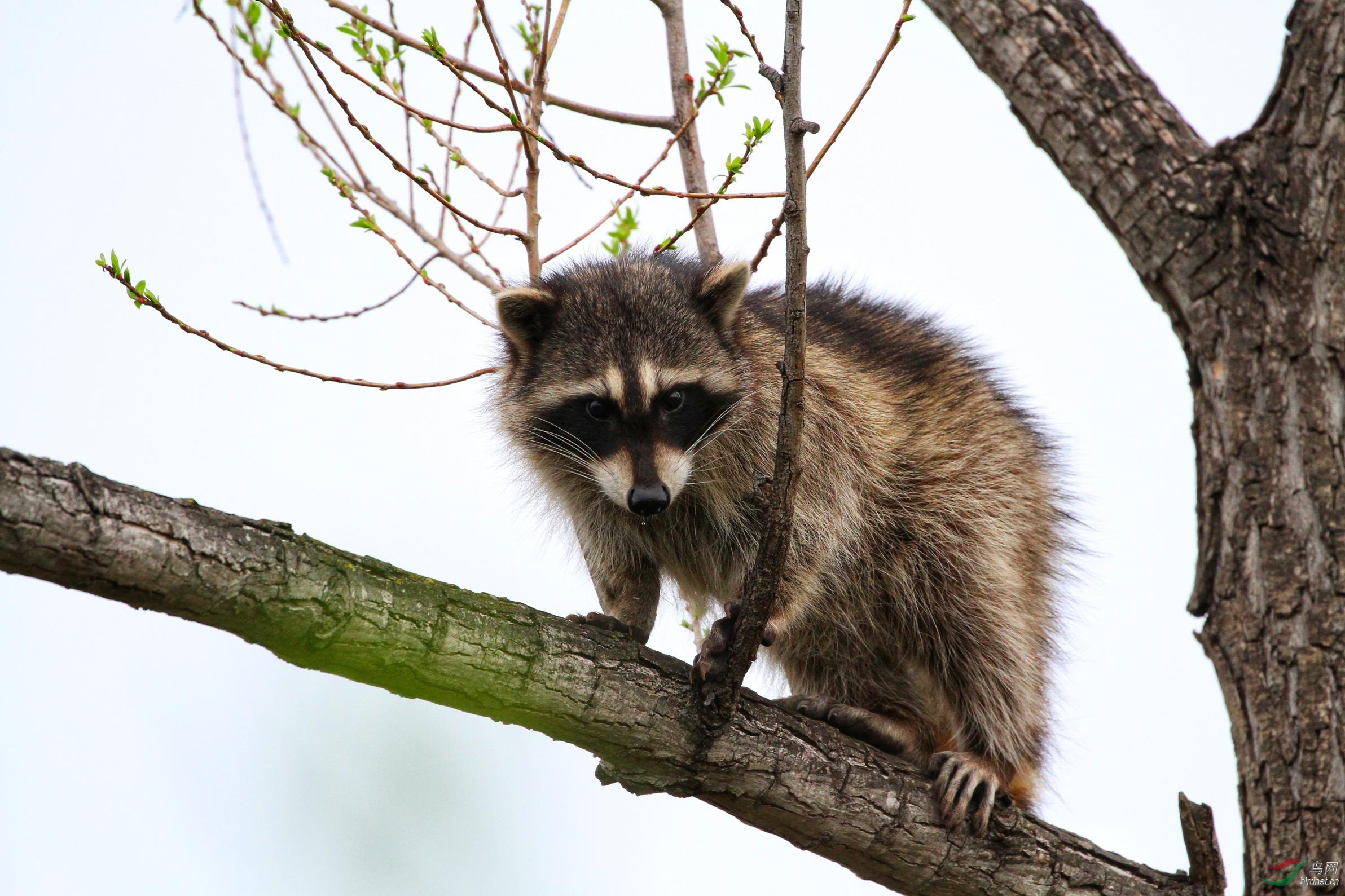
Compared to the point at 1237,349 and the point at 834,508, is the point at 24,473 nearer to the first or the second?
the point at 1237,349

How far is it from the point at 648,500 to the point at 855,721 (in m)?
0.92

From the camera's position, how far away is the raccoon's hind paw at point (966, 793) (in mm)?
3326

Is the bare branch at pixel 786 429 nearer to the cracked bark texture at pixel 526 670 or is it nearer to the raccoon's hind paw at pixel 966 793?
Result: the cracked bark texture at pixel 526 670

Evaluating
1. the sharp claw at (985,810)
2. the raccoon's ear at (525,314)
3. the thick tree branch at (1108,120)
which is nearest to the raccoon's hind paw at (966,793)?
the sharp claw at (985,810)

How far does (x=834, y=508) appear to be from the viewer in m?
4.00

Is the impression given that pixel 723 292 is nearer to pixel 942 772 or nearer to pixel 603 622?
pixel 603 622

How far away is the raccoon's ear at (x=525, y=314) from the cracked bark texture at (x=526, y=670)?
1.35 meters

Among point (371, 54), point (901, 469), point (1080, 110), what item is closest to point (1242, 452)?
point (1080, 110)

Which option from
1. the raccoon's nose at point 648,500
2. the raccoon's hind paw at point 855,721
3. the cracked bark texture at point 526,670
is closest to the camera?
the cracked bark texture at point 526,670

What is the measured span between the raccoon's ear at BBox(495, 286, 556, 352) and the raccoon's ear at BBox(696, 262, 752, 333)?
0.51 metres

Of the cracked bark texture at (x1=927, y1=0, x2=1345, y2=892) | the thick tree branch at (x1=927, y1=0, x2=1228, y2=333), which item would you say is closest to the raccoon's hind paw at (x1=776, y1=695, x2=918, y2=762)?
the cracked bark texture at (x1=927, y1=0, x2=1345, y2=892)

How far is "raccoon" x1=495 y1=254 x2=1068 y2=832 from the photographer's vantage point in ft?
12.7

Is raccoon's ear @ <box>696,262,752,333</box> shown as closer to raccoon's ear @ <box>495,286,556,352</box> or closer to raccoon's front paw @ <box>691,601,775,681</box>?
raccoon's ear @ <box>495,286,556,352</box>

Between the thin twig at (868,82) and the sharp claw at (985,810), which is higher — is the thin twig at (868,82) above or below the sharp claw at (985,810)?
above
